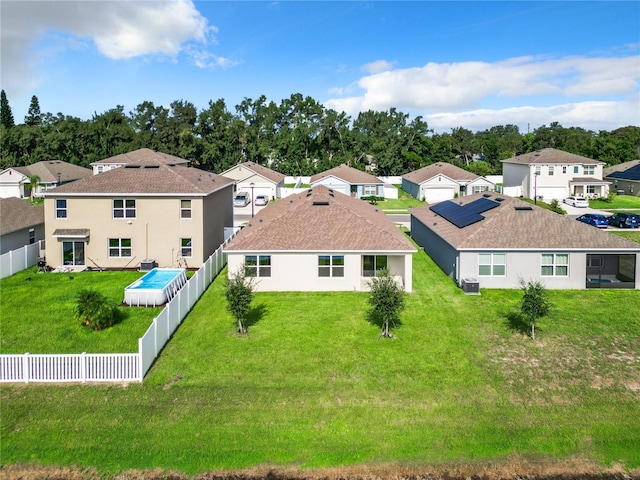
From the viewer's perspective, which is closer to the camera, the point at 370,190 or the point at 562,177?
the point at 562,177

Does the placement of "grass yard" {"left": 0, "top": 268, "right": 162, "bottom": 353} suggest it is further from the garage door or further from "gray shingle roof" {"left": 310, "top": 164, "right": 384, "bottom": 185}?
the garage door

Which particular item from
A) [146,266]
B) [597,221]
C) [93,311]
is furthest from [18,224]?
[597,221]

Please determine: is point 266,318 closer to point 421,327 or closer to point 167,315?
point 167,315

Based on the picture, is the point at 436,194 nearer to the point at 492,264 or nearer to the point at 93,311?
the point at 492,264

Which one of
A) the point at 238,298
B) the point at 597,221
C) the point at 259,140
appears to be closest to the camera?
the point at 238,298

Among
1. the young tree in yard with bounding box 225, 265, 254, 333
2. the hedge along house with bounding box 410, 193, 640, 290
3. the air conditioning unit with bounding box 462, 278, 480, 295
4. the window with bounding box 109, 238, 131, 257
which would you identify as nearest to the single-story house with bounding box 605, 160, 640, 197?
the hedge along house with bounding box 410, 193, 640, 290

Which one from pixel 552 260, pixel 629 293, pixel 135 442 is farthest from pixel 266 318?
pixel 629 293
